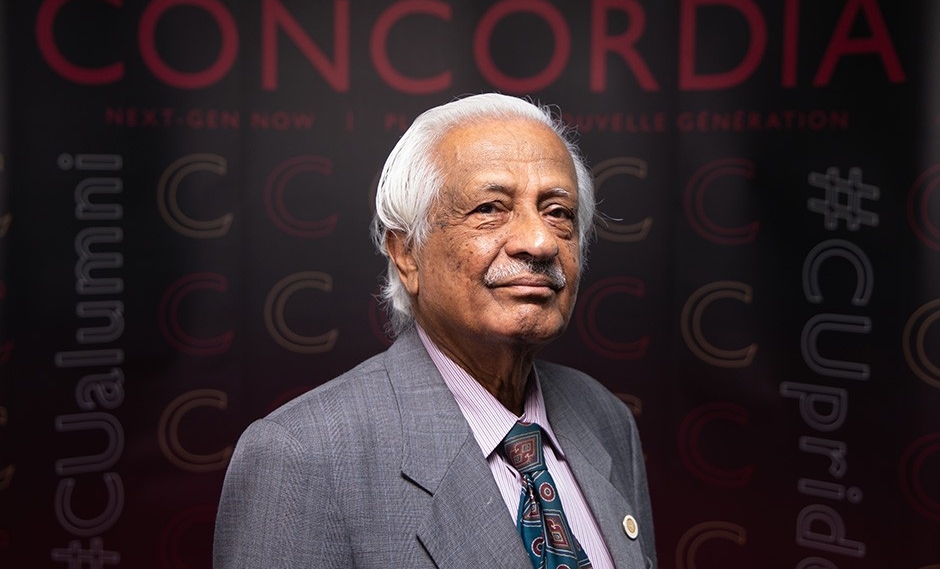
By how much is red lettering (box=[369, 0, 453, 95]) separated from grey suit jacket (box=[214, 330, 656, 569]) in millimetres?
1233

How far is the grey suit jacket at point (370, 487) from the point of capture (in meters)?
1.24

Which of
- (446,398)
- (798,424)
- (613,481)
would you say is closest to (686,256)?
(798,424)

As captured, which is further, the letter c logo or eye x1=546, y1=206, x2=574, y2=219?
the letter c logo

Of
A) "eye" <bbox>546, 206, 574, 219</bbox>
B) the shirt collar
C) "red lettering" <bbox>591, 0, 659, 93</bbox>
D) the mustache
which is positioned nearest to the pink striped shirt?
the shirt collar

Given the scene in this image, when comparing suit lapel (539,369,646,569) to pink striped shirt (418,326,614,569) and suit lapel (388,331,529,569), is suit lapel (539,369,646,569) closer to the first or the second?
pink striped shirt (418,326,614,569)

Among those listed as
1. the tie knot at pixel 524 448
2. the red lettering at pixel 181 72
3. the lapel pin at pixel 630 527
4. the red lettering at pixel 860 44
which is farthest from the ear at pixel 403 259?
the red lettering at pixel 860 44

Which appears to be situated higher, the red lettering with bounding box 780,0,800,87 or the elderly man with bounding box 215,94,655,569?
the red lettering with bounding box 780,0,800,87

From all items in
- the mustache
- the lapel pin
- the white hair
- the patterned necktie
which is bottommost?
the lapel pin

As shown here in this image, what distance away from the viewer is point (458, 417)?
138 cm

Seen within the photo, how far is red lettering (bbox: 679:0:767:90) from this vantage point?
2.42 meters

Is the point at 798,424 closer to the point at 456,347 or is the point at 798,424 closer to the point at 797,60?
the point at 797,60

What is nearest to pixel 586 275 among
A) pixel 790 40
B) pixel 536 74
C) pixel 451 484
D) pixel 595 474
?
pixel 536 74

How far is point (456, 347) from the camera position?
1448mm

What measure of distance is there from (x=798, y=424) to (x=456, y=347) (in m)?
1.28
